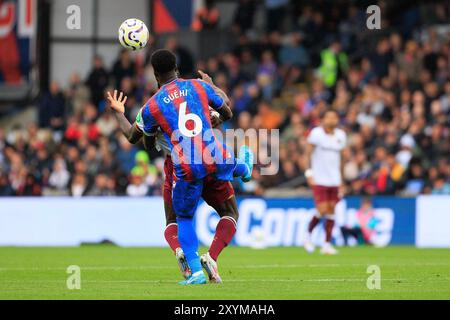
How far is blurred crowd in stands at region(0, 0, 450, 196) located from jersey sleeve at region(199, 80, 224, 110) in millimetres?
11729

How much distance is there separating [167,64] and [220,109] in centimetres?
76

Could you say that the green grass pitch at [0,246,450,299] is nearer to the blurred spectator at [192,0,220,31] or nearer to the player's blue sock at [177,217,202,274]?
the player's blue sock at [177,217,202,274]

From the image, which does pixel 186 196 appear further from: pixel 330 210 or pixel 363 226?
pixel 363 226

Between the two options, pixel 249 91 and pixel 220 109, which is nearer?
pixel 220 109

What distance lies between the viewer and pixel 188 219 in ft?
42.0

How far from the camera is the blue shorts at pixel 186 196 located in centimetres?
1268

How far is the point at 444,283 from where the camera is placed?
42.5ft

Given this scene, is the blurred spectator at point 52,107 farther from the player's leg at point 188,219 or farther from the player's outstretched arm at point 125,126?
the player's leg at point 188,219

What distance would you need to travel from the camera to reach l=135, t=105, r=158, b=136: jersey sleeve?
Answer: 1263 cm

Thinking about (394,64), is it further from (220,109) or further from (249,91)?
(220,109)

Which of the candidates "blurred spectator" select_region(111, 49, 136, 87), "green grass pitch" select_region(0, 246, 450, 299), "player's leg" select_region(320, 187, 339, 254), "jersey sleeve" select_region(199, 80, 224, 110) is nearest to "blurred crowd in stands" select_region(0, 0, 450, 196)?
"blurred spectator" select_region(111, 49, 136, 87)

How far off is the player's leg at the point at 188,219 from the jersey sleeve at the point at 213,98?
84 centimetres
